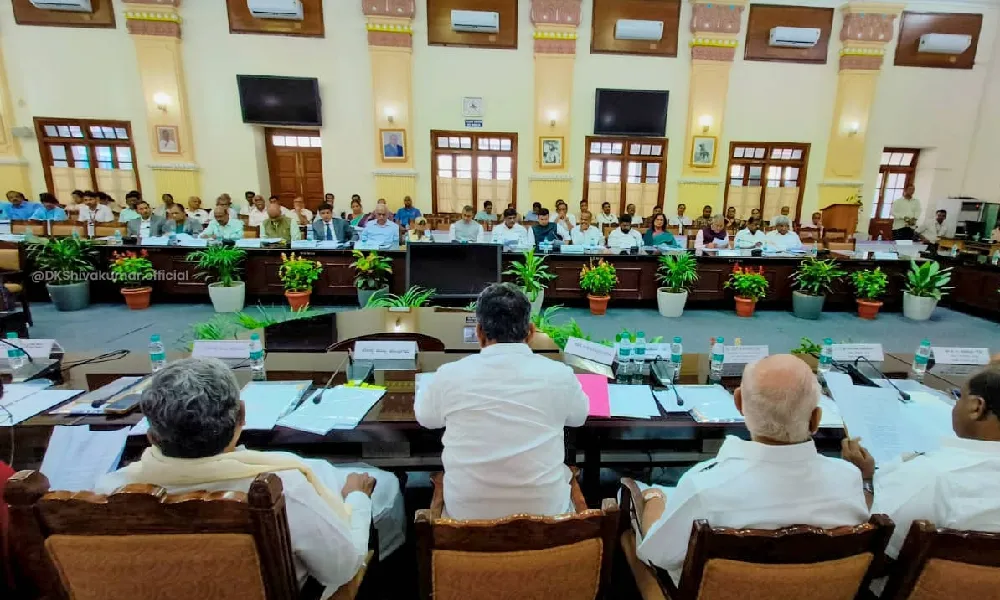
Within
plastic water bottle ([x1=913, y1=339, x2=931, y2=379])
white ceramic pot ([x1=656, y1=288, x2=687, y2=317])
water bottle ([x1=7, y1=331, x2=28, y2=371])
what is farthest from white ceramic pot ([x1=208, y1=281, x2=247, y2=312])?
plastic water bottle ([x1=913, y1=339, x2=931, y2=379])

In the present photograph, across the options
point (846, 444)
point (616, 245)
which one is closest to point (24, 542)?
point (846, 444)

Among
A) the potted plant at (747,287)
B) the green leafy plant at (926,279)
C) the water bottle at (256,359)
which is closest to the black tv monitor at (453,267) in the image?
the water bottle at (256,359)

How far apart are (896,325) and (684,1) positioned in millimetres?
5753

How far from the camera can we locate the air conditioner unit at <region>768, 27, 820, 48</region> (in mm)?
7723

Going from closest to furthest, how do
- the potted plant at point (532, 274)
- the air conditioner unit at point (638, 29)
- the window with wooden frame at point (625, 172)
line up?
1. the potted plant at point (532, 274)
2. the air conditioner unit at point (638, 29)
3. the window with wooden frame at point (625, 172)

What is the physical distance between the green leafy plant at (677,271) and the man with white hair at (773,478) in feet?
14.5

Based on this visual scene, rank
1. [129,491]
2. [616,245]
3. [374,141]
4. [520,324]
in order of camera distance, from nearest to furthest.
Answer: [129,491] < [520,324] < [616,245] < [374,141]

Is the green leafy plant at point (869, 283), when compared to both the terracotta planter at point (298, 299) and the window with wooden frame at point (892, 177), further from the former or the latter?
the terracotta planter at point (298, 299)

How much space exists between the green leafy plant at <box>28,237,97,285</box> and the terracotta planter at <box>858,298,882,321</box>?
27.1ft

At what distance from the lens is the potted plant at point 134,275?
16.9 feet

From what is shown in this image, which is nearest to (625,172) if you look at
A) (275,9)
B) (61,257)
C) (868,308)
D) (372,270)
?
(868,308)

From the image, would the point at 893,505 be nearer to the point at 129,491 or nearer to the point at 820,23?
the point at 129,491

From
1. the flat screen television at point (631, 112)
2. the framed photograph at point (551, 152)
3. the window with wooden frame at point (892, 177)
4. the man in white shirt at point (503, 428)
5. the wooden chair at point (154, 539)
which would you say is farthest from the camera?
the window with wooden frame at point (892, 177)

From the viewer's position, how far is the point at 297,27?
760 centimetres
